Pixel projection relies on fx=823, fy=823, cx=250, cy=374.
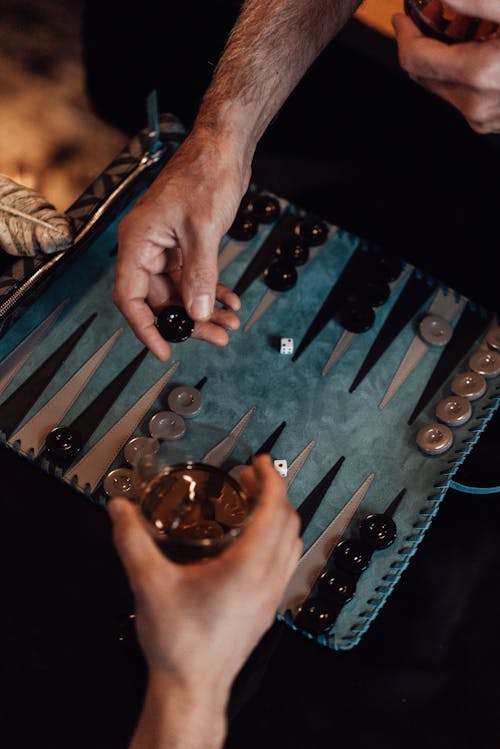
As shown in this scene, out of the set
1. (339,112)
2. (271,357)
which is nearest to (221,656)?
(271,357)

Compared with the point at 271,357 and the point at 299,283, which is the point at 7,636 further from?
the point at 299,283

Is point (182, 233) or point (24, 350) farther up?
point (182, 233)

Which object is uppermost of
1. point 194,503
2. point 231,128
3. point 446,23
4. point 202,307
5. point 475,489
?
point 446,23

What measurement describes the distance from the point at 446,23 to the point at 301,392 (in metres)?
0.58

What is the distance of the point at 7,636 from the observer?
1.26m

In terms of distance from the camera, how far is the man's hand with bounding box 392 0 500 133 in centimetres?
96

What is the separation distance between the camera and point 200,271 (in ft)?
3.67

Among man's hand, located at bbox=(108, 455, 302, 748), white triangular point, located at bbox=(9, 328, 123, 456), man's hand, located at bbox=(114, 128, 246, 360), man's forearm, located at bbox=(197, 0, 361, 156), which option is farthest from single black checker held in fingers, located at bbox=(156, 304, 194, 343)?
man's hand, located at bbox=(108, 455, 302, 748)

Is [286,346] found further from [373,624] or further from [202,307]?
[373,624]

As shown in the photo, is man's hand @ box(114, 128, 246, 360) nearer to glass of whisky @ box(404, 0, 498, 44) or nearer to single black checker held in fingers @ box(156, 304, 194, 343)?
single black checker held in fingers @ box(156, 304, 194, 343)

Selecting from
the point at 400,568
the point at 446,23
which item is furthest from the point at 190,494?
the point at 446,23

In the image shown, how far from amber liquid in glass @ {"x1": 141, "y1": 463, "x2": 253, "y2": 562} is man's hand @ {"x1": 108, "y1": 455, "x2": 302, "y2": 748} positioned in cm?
11

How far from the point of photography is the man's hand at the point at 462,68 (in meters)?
0.96

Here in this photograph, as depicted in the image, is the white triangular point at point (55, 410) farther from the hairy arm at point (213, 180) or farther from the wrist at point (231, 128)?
the wrist at point (231, 128)
